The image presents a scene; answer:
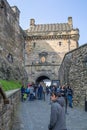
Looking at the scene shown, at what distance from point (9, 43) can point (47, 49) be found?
13707mm

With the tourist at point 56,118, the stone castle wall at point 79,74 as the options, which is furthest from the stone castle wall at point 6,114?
the stone castle wall at point 79,74

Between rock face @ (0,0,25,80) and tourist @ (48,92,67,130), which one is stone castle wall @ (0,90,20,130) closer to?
tourist @ (48,92,67,130)

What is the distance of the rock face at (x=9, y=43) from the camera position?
56.2 feet

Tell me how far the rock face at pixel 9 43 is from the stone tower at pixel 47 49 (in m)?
8.79

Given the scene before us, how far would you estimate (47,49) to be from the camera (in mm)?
32906

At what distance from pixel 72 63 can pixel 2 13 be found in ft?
25.3

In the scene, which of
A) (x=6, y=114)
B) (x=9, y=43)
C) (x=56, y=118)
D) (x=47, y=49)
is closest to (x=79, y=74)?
(x=6, y=114)

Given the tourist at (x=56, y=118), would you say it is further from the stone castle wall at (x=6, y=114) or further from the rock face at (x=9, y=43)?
the rock face at (x=9, y=43)

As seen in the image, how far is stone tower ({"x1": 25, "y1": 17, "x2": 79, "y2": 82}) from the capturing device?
3212 cm

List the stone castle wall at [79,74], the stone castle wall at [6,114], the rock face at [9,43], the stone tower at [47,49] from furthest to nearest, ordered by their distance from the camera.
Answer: the stone tower at [47,49]
the rock face at [9,43]
the stone castle wall at [79,74]
the stone castle wall at [6,114]

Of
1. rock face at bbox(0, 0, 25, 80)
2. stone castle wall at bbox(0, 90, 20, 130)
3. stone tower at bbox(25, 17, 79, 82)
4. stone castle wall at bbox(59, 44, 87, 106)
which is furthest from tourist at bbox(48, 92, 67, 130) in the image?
Answer: stone tower at bbox(25, 17, 79, 82)

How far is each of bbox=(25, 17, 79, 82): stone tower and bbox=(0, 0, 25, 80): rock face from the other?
346 inches

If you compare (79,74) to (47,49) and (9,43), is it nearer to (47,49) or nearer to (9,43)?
(9,43)

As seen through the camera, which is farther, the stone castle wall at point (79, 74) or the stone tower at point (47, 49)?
the stone tower at point (47, 49)
